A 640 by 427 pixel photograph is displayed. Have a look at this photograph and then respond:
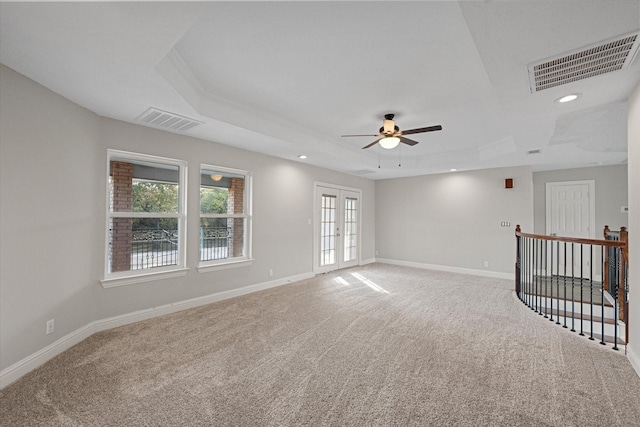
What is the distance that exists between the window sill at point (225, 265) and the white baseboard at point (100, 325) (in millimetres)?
380

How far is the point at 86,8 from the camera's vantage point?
1.58 meters

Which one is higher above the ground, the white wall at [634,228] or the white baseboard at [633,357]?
the white wall at [634,228]

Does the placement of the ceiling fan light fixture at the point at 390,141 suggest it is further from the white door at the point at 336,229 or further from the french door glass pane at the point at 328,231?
the french door glass pane at the point at 328,231

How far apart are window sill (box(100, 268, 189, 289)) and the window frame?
31 cm

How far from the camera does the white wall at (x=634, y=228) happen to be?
245 cm

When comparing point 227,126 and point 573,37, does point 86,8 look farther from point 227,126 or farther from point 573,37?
point 573,37

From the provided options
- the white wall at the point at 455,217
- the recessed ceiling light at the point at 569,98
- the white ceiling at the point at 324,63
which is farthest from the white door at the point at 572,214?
the recessed ceiling light at the point at 569,98

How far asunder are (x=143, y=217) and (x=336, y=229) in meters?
4.19

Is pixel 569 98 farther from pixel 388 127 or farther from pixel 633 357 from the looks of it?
pixel 633 357

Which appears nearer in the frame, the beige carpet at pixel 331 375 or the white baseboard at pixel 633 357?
the beige carpet at pixel 331 375

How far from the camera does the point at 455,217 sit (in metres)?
6.81

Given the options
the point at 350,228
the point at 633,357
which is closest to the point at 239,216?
the point at 350,228

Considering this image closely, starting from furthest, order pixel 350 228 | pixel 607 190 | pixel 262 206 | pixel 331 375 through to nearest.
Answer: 1. pixel 350 228
2. pixel 607 190
3. pixel 262 206
4. pixel 331 375

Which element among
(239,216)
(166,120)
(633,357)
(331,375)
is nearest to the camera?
(331,375)
